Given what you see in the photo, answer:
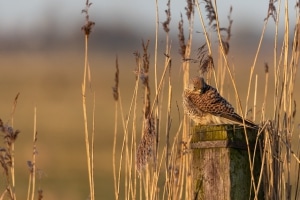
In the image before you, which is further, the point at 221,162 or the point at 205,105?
the point at 205,105

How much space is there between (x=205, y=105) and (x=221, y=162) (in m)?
→ 1.43

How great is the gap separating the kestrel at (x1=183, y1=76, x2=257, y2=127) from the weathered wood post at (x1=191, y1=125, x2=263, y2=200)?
101 cm

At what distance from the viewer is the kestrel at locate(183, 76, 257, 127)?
5652 mm

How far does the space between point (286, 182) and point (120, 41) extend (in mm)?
52987

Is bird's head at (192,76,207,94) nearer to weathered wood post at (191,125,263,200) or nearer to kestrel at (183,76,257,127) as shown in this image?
kestrel at (183,76,257,127)

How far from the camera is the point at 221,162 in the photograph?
4406 millimetres

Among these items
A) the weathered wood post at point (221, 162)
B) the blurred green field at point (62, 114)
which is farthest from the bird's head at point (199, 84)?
the weathered wood post at point (221, 162)

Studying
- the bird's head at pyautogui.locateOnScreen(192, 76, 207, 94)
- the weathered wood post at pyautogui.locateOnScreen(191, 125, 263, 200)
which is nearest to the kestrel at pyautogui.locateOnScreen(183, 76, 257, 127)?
the bird's head at pyautogui.locateOnScreen(192, 76, 207, 94)

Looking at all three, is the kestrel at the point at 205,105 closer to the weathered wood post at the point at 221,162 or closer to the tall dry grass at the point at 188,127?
the tall dry grass at the point at 188,127

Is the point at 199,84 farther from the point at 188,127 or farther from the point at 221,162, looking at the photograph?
the point at 221,162

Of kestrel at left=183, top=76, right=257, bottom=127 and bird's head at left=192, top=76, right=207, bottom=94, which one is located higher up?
bird's head at left=192, top=76, right=207, bottom=94

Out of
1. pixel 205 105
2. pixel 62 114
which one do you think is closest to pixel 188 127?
pixel 205 105

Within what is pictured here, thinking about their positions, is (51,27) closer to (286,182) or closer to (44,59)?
(44,59)

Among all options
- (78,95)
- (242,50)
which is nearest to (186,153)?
(78,95)
